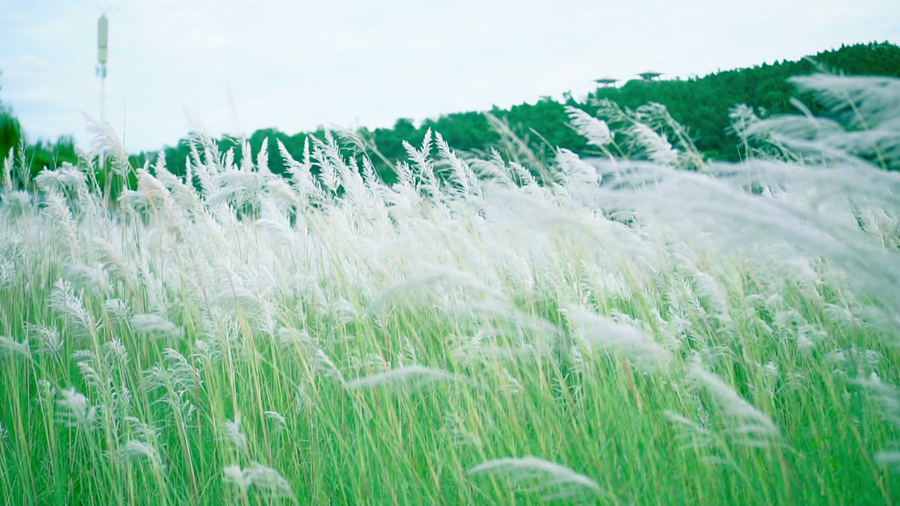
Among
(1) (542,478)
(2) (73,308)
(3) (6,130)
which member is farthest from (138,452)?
(3) (6,130)

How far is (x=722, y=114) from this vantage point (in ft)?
34.8

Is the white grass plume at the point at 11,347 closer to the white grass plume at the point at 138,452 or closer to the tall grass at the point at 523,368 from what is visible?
the tall grass at the point at 523,368

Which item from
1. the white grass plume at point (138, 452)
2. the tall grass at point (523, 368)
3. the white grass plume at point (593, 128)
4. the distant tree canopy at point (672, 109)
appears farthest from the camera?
the distant tree canopy at point (672, 109)

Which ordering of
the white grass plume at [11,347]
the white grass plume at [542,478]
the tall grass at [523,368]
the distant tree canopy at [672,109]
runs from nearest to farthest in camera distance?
the white grass plume at [542,478] < the tall grass at [523,368] < the white grass plume at [11,347] < the distant tree canopy at [672,109]

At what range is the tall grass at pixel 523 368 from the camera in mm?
1354

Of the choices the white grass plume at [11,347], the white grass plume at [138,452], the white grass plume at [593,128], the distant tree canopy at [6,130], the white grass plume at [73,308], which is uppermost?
the distant tree canopy at [6,130]

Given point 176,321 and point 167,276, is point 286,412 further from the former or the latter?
point 167,276

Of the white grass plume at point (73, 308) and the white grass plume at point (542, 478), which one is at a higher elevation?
the white grass plume at point (73, 308)

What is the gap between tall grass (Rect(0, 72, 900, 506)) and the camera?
1.35 metres

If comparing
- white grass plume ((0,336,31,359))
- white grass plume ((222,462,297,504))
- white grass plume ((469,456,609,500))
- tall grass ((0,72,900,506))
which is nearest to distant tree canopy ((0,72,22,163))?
tall grass ((0,72,900,506))

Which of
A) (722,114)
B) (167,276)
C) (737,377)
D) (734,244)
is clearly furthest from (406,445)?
(722,114)

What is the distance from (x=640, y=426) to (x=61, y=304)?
6.85 feet

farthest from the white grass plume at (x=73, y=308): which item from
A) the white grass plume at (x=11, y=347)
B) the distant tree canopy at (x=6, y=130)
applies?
the distant tree canopy at (x=6, y=130)

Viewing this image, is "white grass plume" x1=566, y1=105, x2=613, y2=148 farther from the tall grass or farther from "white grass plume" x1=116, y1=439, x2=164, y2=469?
"white grass plume" x1=116, y1=439, x2=164, y2=469
